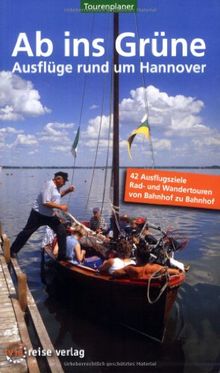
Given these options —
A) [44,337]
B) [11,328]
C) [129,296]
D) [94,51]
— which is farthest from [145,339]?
[94,51]

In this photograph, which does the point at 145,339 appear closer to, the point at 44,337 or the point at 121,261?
the point at 121,261

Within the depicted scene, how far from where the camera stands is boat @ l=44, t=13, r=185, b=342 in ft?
26.2

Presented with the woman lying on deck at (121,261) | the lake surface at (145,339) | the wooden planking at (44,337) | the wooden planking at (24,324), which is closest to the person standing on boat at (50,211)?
the wooden planking at (24,324)

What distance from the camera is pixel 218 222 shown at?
2686cm

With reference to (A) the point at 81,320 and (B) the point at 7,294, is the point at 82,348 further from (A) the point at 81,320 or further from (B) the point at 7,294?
(B) the point at 7,294

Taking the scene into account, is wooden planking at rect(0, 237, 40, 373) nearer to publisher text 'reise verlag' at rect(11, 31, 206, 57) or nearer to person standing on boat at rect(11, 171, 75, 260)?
person standing on boat at rect(11, 171, 75, 260)

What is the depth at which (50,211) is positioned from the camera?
9.27m

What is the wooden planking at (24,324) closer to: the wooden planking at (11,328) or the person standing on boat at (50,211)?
the wooden planking at (11,328)

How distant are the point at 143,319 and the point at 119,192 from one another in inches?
134

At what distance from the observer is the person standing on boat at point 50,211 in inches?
353

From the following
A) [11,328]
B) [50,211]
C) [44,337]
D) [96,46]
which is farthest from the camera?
[50,211]

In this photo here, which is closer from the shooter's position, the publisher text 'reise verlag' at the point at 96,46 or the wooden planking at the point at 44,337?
the wooden planking at the point at 44,337

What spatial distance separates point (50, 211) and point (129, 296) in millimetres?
2621

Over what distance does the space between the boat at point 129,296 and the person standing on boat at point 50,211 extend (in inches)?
33.8
